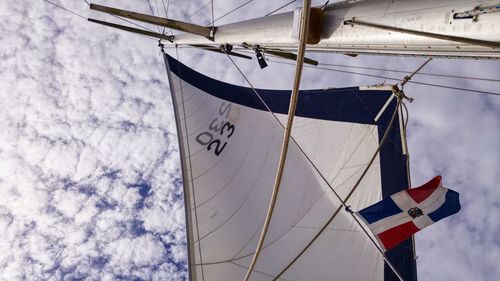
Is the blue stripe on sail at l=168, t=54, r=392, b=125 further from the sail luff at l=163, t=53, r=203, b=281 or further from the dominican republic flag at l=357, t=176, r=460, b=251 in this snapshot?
the dominican republic flag at l=357, t=176, r=460, b=251

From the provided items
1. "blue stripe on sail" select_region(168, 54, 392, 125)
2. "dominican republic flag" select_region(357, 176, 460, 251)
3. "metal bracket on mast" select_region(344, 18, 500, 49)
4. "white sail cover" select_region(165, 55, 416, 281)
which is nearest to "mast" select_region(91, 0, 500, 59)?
"metal bracket on mast" select_region(344, 18, 500, 49)

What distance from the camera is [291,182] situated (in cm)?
479

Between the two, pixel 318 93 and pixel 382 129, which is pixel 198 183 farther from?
pixel 382 129

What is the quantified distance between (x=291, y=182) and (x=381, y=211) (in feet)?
5.60

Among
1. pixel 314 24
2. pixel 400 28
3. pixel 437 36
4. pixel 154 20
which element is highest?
pixel 154 20

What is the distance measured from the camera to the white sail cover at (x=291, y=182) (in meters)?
3.92

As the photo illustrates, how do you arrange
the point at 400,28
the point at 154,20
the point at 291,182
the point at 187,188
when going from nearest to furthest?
the point at 400,28 < the point at 154,20 < the point at 291,182 < the point at 187,188

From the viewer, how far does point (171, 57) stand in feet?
Result: 25.4

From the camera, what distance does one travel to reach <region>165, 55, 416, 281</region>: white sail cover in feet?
12.9

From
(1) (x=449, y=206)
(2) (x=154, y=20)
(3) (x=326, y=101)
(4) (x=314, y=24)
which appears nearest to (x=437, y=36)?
(4) (x=314, y=24)

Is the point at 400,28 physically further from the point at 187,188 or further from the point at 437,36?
the point at 187,188

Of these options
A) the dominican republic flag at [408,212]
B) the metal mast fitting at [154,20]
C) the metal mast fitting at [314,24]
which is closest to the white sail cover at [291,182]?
the dominican republic flag at [408,212]

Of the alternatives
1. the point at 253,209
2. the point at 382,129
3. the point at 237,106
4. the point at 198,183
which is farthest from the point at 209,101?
the point at 382,129

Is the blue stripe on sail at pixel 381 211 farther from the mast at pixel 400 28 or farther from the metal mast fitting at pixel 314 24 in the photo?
the metal mast fitting at pixel 314 24
